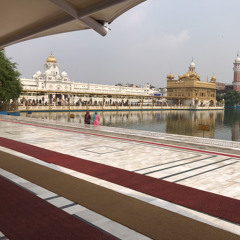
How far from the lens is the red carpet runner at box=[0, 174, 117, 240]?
3.54 m

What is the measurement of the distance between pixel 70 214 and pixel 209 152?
6.69 metres

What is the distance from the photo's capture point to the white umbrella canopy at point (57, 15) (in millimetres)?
3255

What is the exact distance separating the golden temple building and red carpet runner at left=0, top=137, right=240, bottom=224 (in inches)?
3028

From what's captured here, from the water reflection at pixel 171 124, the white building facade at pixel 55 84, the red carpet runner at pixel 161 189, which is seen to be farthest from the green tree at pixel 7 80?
the white building facade at pixel 55 84

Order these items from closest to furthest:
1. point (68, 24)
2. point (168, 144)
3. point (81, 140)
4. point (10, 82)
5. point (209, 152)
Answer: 1. point (68, 24)
2. point (209, 152)
3. point (168, 144)
4. point (81, 140)
5. point (10, 82)

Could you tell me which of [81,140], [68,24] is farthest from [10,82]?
[68,24]

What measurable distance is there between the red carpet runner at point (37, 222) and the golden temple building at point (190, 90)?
79.9m

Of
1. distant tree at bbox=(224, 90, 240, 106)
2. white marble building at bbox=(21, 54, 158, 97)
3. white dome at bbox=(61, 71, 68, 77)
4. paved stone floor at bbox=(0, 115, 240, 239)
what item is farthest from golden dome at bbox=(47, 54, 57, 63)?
paved stone floor at bbox=(0, 115, 240, 239)

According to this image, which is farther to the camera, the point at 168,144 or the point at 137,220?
the point at 168,144

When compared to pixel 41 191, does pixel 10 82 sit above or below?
above

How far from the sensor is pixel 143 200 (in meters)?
4.96

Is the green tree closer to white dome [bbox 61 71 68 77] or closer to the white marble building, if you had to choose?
the white marble building

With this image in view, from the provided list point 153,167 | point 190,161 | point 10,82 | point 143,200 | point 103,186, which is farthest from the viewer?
point 10,82

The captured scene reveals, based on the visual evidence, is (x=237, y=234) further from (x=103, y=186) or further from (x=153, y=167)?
(x=153, y=167)
